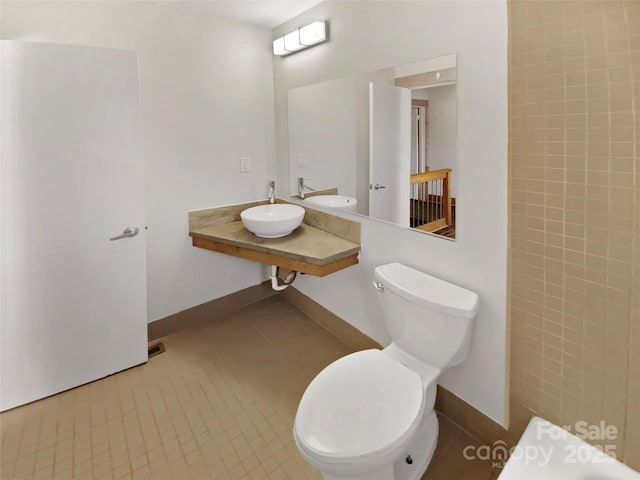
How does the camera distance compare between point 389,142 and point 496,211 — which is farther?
point 389,142

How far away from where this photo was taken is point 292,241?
2271 millimetres

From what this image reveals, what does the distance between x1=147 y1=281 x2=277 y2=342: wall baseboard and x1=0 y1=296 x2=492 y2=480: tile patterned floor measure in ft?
0.46

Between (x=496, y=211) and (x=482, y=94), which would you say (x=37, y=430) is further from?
(x=482, y=94)

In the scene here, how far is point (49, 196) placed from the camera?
6.10ft

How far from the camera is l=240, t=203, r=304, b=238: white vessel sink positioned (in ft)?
7.35

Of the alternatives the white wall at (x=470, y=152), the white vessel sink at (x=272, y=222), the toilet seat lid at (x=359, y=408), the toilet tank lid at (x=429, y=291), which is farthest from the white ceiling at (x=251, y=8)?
the toilet seat lid at (x=359, y=408)

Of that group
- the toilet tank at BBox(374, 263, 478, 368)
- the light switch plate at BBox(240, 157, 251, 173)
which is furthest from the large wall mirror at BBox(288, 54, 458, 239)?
the light switch plate at BBox(240, 157, 251, 173)

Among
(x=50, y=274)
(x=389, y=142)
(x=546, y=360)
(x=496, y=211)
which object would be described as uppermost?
(x=389, y=142)

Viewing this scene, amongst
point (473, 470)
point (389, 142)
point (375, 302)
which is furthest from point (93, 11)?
point (473, 470)

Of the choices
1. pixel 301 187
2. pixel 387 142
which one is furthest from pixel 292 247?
pixel 387 142

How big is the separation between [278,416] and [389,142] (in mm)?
1511

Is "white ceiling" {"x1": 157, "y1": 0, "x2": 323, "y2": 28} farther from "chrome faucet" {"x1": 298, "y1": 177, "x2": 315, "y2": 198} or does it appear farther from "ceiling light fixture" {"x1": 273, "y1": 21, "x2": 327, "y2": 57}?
"chrome faucet" {"x1": 298, "y1": 177, "x2": 315, "y2": 198}

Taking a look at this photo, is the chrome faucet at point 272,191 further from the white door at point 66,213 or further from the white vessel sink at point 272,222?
the white door at point 66,213

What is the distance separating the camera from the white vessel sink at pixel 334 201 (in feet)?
7.30
